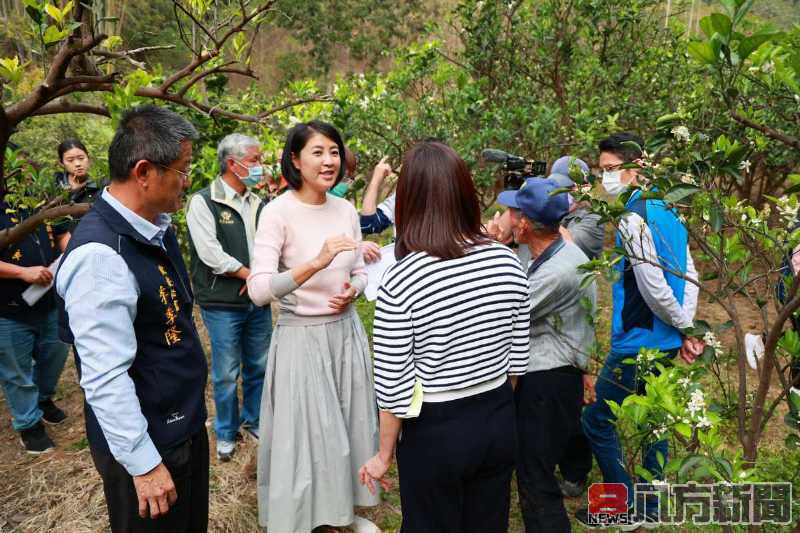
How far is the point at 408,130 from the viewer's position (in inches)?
182

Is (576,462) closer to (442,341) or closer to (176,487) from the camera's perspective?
(442,341)

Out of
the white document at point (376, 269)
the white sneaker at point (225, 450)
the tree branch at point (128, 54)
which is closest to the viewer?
the tree branch at point (128, 54)

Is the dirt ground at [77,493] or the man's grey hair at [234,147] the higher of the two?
the man's grey hair at [234,147]

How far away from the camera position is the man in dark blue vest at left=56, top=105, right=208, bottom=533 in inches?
60.1

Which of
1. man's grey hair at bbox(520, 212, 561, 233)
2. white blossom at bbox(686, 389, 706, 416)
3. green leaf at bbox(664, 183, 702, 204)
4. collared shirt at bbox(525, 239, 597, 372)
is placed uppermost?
green leaf at bbox(664, 183, 702, 204)

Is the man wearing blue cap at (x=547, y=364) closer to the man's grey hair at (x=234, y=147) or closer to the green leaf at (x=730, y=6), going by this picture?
the green leaf at (x=730, y=6)

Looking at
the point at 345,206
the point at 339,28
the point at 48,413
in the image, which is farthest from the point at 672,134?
the point at 339,28

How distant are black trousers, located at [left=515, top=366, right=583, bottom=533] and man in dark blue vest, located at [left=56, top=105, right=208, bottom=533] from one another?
1.25 meters

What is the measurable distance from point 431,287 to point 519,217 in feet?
2.54

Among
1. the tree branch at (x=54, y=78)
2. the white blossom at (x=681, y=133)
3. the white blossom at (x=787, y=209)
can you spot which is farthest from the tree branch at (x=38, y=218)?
the white blossom at (x=787, y=209)

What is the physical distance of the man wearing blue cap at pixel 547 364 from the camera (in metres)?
2.25

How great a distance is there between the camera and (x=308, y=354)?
2518mm

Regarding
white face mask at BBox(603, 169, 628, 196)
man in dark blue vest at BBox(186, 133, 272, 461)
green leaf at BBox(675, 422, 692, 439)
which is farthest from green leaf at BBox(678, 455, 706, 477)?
man in dark blue vest at BBox(186, 133, 272, 461)

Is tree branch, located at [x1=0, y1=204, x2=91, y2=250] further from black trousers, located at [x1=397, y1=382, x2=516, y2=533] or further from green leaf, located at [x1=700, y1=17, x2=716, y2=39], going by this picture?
green leaf, located at [x1=700, y1=17, x2=716, y2=39]
